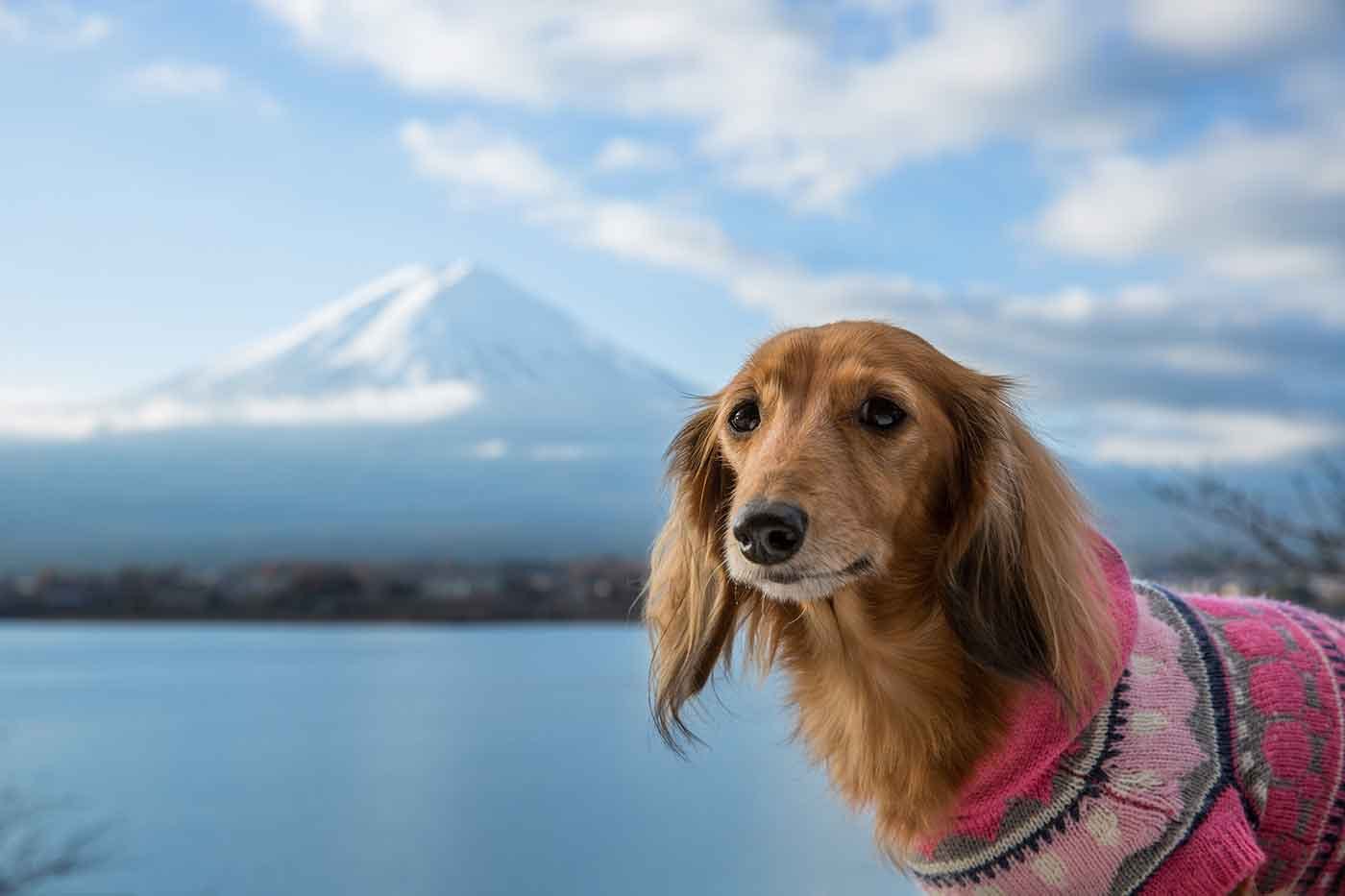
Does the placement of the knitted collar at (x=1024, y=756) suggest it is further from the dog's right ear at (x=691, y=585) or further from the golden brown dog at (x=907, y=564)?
the dog's right ear at (x=691, y=585)

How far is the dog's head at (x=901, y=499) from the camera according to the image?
2750mm

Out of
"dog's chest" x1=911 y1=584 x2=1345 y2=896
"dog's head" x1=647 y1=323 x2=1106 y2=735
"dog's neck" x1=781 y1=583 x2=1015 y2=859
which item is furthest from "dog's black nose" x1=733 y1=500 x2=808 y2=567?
"dog's chest" x1=911 y1=584 x2=1345 y2=896

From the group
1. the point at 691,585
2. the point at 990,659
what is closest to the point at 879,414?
the point at 990,659

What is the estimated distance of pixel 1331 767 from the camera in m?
3.07

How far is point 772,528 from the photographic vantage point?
268 centimetres

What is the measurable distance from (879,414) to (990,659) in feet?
1.97

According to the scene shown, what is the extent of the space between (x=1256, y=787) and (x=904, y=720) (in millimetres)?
798

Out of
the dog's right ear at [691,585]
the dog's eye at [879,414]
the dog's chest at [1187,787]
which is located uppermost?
the dog's eye at [879,414]

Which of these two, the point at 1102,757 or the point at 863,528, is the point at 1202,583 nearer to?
the point at 1102,757

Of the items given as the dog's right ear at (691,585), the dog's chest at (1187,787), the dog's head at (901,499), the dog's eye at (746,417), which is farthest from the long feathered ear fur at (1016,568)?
the dog's right ear at (691,585)

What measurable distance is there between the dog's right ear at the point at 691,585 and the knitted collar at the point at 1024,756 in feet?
2.38

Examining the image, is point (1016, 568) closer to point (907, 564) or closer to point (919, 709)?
point (907, 564)

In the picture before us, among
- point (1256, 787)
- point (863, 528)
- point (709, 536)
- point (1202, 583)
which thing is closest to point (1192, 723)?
point (1256, 787)

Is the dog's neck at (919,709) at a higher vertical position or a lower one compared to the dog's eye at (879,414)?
lower
